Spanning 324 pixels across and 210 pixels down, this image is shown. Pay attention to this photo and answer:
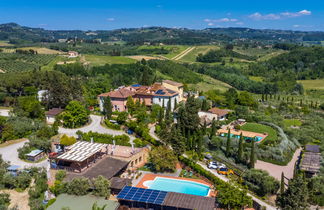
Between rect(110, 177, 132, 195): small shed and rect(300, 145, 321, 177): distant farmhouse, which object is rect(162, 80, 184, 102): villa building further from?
rect(110, 177, 132, 195): small shed

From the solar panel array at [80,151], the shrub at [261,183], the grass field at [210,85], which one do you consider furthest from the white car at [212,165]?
the grass field at [210,85]

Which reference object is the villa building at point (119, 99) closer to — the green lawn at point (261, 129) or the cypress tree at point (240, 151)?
the green lawn at point (261, 129)

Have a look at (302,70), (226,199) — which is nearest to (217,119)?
(226,199)

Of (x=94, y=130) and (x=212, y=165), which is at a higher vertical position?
(x=94, y=130)

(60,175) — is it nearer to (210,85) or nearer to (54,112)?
(54,112)

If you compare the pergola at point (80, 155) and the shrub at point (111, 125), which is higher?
the pergola at point (80, 155)

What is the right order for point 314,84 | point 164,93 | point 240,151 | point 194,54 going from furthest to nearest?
point 194,54 < point 314,84 < point 164,93 < point 240,151

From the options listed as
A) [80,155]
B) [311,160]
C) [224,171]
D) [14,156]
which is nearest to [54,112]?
[14,156]

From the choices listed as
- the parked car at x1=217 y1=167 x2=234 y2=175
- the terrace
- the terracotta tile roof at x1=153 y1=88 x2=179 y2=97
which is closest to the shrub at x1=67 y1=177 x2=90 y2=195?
the parked car at x1=217 y1=167 x2=234 y2=175
